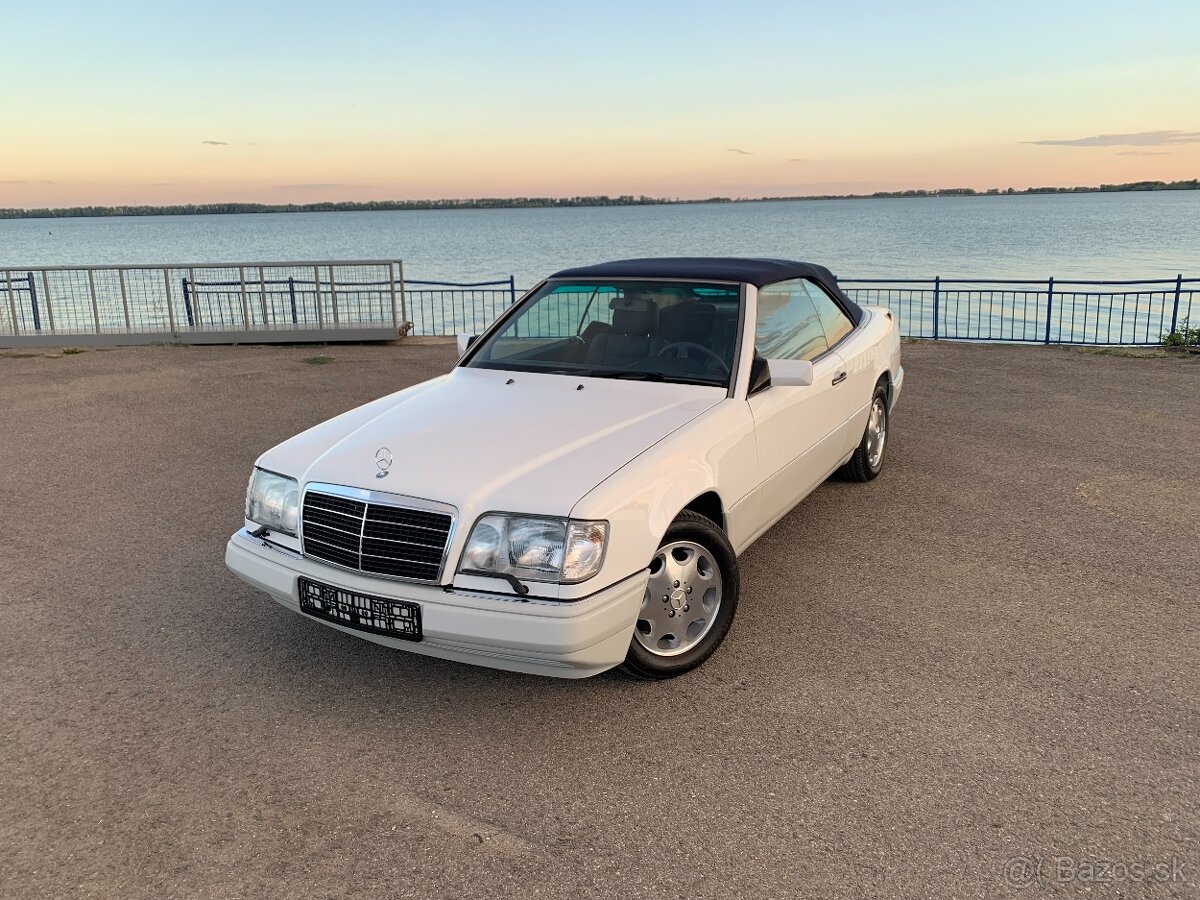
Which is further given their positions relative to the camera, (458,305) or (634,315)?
(458,305)

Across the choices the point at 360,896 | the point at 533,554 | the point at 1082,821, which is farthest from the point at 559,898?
the point at 1082,821

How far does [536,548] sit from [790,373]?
5.62 ft

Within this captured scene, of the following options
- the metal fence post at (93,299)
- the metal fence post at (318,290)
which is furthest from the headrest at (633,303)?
the metal fence post at (93,299)

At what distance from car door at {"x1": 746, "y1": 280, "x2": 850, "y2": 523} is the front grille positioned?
1.67 metres

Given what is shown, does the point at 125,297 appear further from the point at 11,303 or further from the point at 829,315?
the point at 829,315

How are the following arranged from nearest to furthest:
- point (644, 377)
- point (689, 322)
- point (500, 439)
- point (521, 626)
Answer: point (521, 626) → point (500, 439) → point (644, 377) → point (689, 322)

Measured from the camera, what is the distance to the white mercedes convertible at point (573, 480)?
3104mm

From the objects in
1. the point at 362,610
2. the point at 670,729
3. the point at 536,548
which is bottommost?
the point at 670,729

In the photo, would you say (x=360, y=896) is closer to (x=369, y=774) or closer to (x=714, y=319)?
(x=369, y=774)

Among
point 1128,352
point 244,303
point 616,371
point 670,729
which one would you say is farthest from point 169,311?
point 1128,352

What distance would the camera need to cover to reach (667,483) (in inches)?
135

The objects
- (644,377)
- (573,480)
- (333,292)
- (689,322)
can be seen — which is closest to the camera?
(573,480)

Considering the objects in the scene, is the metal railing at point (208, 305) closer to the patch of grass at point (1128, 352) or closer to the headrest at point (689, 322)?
the patch of grass at point (1128, 352)

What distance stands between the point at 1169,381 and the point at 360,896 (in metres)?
10.3
